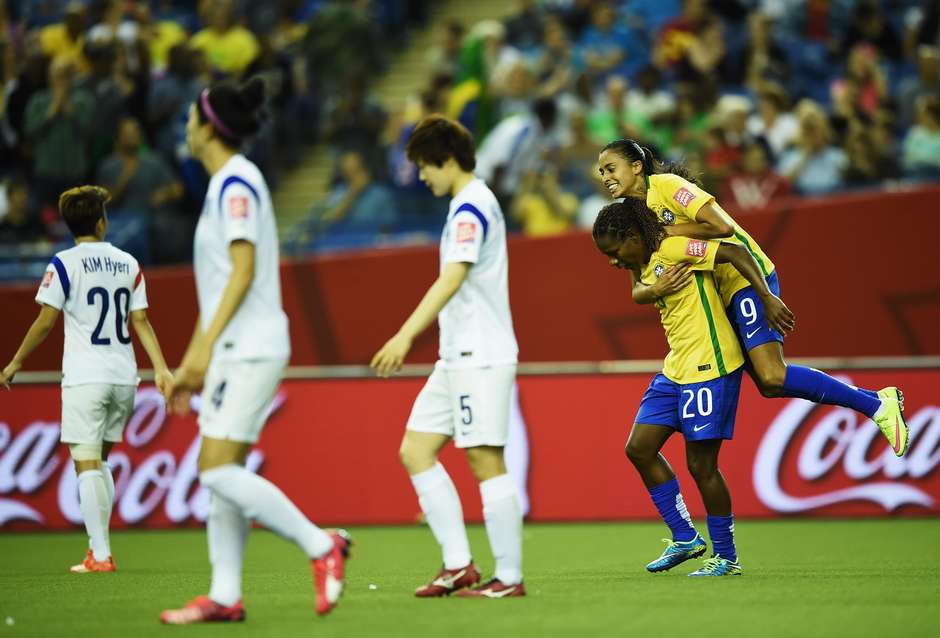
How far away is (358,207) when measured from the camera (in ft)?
52.5

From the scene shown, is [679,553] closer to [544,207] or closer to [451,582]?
[451,582]

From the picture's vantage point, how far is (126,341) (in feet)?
30.8

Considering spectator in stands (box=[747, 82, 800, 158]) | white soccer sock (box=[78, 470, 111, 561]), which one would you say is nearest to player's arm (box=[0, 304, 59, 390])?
white soccer sock (box=[78, 470, 111, 561])

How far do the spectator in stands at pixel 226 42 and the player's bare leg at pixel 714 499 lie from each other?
39.3 feet

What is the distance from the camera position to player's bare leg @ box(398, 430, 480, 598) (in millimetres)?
7277

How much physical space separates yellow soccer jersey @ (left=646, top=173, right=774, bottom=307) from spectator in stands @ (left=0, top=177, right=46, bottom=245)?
380 inches

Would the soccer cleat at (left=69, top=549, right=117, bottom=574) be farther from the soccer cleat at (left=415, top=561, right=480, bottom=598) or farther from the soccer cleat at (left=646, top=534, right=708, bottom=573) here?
the soccer cleat at (left=646, top=534, right=708, bottom=573)

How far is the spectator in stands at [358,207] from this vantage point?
15945mm

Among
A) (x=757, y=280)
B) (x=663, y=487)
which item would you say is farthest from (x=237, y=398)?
(x=757, y=280)

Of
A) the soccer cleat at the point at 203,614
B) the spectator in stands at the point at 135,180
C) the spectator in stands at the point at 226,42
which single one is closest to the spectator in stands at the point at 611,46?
the spectator in stands at the point at 226,42

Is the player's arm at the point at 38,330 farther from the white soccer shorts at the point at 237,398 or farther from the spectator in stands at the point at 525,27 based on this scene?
the spectator in stands at the point at 525,27

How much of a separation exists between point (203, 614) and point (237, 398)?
96cm

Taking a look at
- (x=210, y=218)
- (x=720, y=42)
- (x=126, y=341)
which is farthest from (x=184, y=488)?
(x=720, y=42)

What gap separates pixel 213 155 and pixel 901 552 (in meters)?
5.65
